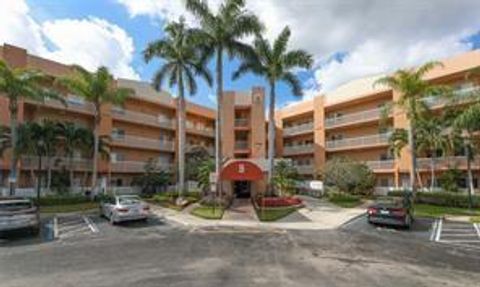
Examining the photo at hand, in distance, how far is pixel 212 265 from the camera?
13.8 m

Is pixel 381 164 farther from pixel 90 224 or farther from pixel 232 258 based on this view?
pixel 232 258

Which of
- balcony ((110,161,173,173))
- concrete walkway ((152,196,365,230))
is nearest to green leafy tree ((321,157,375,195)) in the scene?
concrete walkway ((152,196,365,230))

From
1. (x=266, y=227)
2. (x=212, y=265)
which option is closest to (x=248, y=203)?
(x=266, y=227)

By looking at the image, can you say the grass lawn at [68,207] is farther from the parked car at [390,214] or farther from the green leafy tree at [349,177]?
the green leafy tree at [349,177]

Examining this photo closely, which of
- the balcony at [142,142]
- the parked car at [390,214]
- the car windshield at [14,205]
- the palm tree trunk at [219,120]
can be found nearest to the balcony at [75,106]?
the balcony at [142,142]

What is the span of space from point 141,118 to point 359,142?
26053 millimetres

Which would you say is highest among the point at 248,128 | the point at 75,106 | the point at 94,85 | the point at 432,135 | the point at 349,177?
the point at 94,85

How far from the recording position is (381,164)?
1869 inches

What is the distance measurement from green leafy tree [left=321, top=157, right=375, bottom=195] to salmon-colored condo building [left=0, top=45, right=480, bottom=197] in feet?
15.0

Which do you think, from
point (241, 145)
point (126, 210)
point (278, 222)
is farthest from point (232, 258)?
point (241, 145)

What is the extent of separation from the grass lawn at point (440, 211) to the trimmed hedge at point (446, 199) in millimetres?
758

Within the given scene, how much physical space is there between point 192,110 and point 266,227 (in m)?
35.6

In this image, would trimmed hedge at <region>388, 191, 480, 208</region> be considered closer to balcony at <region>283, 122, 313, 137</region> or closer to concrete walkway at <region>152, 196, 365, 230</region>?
concrete walkway at <region>152, 196, 365, 230</region>

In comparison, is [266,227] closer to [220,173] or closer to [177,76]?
[220,173]
